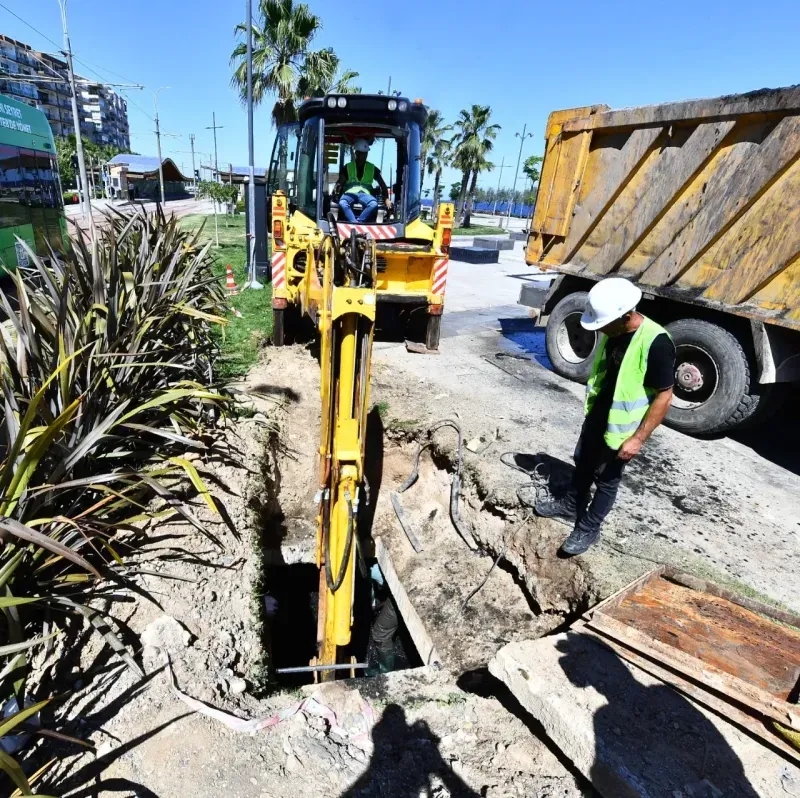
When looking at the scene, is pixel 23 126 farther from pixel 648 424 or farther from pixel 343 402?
pixel 648 424

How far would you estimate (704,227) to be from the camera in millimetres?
4691

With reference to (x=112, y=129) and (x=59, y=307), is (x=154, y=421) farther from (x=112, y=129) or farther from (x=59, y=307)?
(x=112, y=129)

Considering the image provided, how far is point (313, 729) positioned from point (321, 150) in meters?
5.96

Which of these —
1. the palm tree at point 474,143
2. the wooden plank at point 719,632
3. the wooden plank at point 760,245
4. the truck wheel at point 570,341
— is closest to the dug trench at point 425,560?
the wooden plank at point 719,632

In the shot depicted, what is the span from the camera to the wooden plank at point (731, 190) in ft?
13.4

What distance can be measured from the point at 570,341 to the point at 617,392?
13.3 ft

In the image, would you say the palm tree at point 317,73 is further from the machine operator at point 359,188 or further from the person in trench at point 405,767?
the person in trench at point 405,767

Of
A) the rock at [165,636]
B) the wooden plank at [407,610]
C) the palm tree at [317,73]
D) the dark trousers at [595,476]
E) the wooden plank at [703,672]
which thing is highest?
the palm tree at [317,73]

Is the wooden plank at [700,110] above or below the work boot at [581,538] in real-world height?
above

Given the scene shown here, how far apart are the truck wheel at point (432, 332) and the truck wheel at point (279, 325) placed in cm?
202

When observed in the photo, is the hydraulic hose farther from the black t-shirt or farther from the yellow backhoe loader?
the black t-shirt

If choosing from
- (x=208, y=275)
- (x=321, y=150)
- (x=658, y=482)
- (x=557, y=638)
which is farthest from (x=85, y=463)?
(x=321, y=150)

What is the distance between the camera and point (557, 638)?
2662mm

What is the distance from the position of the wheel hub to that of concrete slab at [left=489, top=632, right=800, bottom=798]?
3473mm
